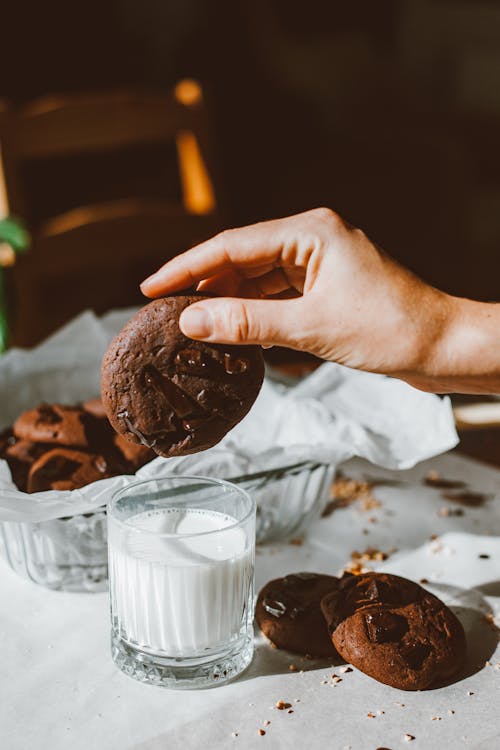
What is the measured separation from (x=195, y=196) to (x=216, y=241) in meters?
1.47

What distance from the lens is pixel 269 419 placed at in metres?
1.61

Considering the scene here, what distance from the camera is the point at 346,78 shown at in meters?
6.43

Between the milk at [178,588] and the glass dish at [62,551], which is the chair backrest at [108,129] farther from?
the milk at [178,588]

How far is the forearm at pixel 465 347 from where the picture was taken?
1.10 metres

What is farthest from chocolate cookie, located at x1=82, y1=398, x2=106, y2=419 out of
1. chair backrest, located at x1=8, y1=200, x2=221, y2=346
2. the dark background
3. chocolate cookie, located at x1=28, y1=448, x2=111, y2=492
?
the dark background

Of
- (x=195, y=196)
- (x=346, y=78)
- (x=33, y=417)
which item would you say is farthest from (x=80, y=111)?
(x=346, y=78)

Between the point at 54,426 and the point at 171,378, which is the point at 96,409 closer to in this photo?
the point at 54,426

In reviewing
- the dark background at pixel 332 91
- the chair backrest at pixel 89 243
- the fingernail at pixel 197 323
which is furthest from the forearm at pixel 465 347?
the dark background at pixel 332 91

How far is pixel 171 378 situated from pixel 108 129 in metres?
1.47

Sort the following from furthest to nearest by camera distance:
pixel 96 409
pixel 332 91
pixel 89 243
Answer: pixel 332 91, pixel 89 243, pixel 96 409

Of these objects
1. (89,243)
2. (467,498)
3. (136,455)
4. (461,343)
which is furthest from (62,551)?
(89,243)

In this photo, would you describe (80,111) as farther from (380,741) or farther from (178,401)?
(380,741)

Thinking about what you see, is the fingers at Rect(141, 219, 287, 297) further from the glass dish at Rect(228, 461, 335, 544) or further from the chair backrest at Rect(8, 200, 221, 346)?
the chair backrest at Rect(8, 200, 221, 346)

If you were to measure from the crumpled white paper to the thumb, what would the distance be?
25 centimetres
